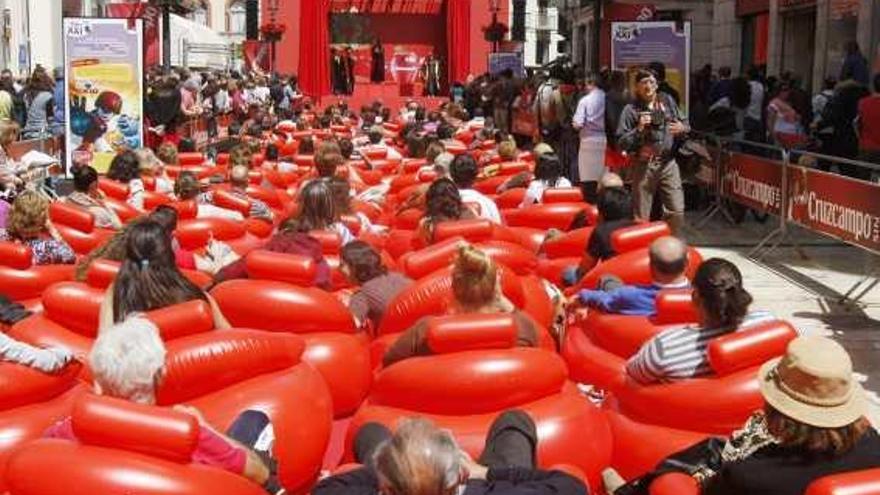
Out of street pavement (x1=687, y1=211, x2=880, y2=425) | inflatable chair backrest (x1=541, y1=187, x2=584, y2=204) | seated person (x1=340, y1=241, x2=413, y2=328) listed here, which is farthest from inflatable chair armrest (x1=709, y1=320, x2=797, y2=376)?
inflatable chair backrest (x1=541, y1=187, x2=584, y2=204)

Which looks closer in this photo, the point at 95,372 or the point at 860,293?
the point at 95,372

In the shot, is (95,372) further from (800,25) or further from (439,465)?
(800,25)

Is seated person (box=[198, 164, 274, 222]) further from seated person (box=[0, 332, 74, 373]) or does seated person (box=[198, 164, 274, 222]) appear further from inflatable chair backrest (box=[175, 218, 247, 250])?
seated person (box=[0, 332, 74, 373])

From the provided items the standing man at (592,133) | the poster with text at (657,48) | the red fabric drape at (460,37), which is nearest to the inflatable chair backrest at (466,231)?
the standing man at (592,133)

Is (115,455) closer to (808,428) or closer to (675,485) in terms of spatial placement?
(675,485)

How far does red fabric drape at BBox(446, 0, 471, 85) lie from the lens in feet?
111

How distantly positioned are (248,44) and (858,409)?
106ft

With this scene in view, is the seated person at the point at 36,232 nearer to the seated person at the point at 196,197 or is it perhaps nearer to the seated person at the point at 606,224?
the seated person at the point at 196,197

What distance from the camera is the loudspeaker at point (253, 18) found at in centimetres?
3453

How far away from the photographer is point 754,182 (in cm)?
1110

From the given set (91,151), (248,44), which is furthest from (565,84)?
(248,44)

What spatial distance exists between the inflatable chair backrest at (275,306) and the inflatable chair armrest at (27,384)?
1121mm

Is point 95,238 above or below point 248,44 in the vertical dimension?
below

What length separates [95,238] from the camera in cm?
859
